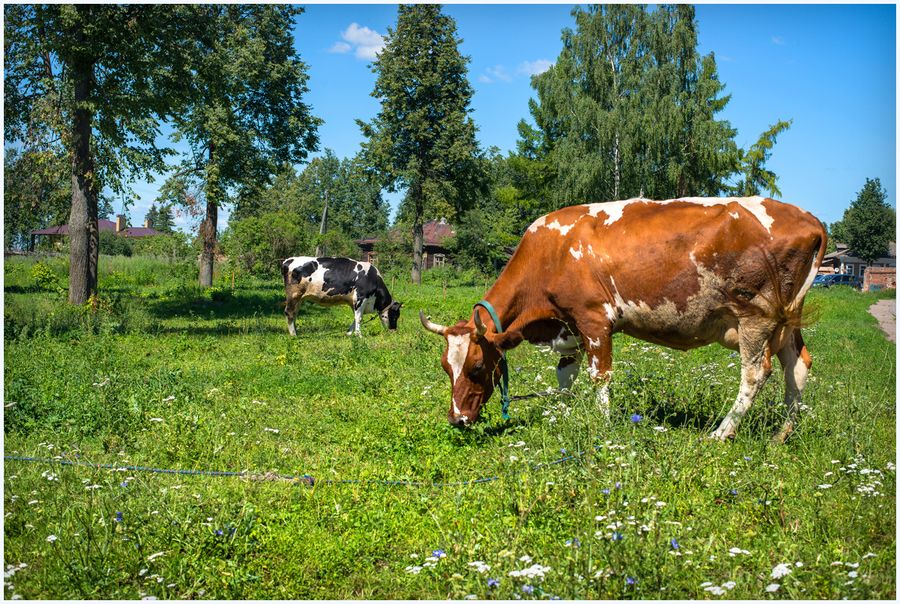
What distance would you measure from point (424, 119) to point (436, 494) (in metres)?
39.9

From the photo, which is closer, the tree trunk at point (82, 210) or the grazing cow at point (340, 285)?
the tree trunk at point (82, 210)

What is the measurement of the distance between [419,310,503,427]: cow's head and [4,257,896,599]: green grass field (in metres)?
0.26

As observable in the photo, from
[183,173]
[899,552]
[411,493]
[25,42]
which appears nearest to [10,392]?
[411,493]

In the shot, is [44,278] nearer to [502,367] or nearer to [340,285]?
[340,285]

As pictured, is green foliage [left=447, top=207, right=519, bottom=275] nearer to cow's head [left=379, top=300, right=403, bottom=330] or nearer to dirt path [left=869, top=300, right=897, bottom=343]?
dirt path [left=869, top=300, right=897, bottom=343]

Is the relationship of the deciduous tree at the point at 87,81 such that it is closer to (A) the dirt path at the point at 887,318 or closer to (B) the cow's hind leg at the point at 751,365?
(B) the cow's hind leg at the point at 751,365

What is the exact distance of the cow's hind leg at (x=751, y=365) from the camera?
20.0 ft

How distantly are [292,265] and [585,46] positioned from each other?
2615 cm

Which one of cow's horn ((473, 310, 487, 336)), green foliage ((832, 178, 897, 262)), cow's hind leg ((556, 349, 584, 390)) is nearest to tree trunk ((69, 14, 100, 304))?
cow's horn ((473, 310, 487, 336))

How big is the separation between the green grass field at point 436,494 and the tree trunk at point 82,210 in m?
8.49

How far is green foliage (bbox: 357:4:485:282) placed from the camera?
4272 cm

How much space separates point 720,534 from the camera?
4.17 metres

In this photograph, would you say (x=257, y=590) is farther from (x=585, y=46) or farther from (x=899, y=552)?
(x=585, y=46)

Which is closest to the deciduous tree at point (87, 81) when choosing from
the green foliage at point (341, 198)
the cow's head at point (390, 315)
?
the cow's head at point (390, 315)
